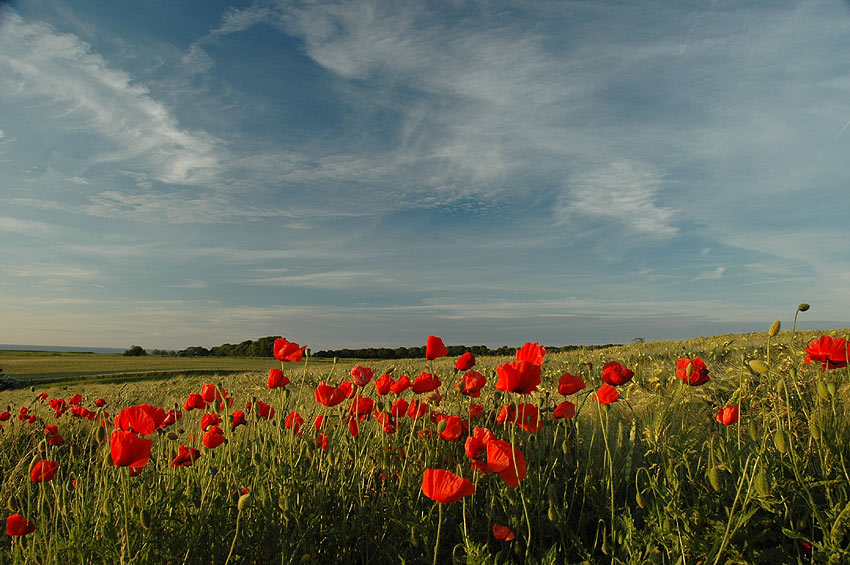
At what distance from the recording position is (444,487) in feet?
5.73

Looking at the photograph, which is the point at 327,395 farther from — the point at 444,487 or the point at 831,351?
the point at 831,351

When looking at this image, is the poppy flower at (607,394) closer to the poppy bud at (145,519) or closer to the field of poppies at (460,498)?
the field of poppies at (460,498)

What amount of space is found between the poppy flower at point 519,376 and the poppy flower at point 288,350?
48.6 inches

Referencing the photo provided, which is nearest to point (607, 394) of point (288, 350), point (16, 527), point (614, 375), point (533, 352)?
Answer: point (614, 375)

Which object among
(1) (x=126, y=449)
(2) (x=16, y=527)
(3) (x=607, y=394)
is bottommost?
(2) (x=16, y=527)

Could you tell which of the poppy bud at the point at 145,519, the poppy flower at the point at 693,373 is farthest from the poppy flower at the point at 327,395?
the poppy flower at the point at 693,373

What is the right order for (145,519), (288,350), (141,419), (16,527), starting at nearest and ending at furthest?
(145,519) → (16,527) → (141,419) → (288,350)

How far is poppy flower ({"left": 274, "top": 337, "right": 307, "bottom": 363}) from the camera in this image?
282 cm

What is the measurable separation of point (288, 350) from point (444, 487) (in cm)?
145

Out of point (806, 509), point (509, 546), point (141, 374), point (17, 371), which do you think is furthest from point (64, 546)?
point (17, 371)

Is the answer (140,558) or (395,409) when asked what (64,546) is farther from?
(395,409)

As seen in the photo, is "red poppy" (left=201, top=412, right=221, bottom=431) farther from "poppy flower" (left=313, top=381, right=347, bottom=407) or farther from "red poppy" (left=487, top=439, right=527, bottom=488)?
"red poppy" (left=487, top=439, right=527, bottom=488)

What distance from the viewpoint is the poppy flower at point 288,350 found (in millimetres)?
2822

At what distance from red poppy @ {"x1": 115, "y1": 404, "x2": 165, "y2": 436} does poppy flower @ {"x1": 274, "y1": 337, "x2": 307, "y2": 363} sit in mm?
683
